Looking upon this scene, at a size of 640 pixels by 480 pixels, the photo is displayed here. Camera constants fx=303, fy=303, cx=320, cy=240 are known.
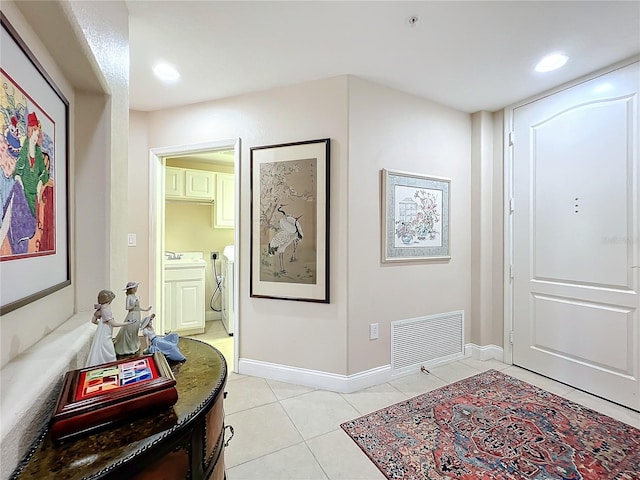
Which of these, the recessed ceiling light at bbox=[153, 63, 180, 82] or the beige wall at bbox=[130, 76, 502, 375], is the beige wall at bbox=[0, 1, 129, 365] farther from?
the beige wall at bbox=[130, 76, 502, 375]

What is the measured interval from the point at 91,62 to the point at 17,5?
0.95 ft

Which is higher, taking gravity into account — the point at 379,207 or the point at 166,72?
the point at 166,72

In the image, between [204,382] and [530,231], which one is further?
[530,231]

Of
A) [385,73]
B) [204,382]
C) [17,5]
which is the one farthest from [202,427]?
[385,73]

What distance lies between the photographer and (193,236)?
4.39 meters

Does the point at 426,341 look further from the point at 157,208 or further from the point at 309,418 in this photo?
the point at 157,208

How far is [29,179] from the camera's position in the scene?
0.85 metres

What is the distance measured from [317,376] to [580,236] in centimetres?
234

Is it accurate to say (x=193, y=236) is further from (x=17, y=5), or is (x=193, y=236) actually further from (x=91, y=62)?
(x=17, y=5)

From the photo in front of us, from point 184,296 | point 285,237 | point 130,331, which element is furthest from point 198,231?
point 130,331

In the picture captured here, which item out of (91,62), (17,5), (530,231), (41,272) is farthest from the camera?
(530,231)

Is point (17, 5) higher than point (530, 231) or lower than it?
higher

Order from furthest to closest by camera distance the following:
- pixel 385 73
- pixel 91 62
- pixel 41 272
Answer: pixel 385 73
pixel 91 62
pixel 41 272

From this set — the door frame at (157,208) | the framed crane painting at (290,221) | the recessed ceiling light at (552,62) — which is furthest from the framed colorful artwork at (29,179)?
the recessed ceiling light at (552,62)
